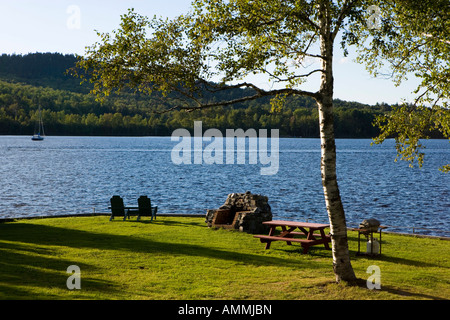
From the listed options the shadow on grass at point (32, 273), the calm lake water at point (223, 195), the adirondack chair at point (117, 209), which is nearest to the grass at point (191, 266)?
the shadow on grass at point (32, 273)

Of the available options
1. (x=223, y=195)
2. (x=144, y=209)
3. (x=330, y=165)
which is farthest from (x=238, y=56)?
(x=223, y=195)

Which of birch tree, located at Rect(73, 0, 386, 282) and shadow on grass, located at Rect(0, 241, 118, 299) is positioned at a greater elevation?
birch tree, located at Rect(73, 0, 386, 282)

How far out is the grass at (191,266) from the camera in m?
10.5

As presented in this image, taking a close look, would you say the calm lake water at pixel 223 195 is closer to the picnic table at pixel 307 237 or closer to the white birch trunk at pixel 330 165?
the picnic table at pixel 307 237

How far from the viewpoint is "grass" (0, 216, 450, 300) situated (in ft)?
34.3

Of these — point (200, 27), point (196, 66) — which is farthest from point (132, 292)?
point (200, 27)

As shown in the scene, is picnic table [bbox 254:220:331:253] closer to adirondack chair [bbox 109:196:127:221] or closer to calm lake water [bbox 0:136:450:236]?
adirondack chair [bbox 109:196:127:221]

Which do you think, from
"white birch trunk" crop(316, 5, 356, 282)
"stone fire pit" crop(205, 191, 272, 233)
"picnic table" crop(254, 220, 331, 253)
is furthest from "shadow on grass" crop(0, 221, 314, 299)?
"stone fire pit" crop(205, 191, 272, 233)

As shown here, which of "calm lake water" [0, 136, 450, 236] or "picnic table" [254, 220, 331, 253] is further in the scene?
"calm lake water" [0, 136, 450, 236]

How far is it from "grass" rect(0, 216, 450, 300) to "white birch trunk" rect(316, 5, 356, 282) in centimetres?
60

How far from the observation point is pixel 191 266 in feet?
43.2

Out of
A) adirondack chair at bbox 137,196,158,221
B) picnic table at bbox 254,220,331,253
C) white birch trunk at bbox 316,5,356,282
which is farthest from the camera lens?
adirondack chair at bbox 137,196,158,221

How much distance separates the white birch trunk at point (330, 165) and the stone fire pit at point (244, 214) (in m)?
8.22

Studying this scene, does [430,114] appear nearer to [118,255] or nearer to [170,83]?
[170,83]
